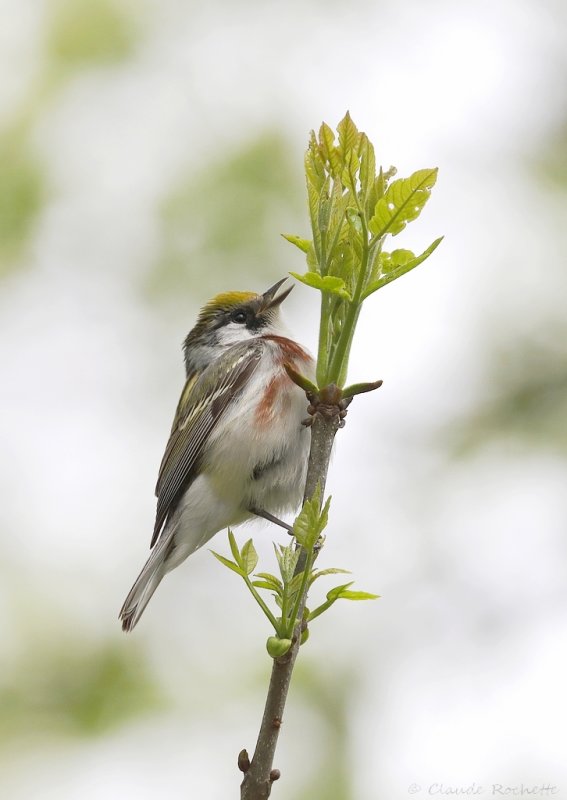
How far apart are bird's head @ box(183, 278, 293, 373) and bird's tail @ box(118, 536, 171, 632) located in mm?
1180

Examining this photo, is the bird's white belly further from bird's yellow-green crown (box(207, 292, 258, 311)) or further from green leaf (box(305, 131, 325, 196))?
green leaf (box(305, 131, 325, 196))

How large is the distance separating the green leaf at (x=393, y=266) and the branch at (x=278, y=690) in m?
0.25

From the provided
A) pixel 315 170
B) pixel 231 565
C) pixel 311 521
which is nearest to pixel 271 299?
pixel 315 170

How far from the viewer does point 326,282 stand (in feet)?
6.38

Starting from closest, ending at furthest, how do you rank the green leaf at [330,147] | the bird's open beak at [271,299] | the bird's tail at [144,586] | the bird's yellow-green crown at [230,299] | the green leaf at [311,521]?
the green leaf at [311,521], the green leaf at [330,147], the bird's tail at [144,586], the bird's open beak at [271,299], the bird's yellow-green crown at [230,299]

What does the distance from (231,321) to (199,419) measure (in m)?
0.82

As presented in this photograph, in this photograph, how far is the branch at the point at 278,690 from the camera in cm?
172

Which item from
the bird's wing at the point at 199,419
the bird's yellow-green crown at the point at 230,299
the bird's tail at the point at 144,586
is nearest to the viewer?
the bird's tail at the point at 144,586

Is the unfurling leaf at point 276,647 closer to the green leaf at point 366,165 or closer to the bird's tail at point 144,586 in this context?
the green leaf at point 366,165

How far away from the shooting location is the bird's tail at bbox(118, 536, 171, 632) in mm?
3842

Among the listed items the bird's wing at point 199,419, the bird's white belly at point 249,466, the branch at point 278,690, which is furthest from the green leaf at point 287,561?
the bird's wing at point 199,419

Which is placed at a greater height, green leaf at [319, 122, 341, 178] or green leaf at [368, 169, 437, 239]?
green leaf at [319, 122, 341, 178]

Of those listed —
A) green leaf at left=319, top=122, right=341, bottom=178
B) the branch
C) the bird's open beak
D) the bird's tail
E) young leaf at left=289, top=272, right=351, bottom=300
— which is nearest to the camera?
the branch

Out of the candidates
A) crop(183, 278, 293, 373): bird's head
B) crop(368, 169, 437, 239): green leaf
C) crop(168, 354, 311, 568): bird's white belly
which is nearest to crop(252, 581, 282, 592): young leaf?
crop(368, 169, 437, 239): green leaf
